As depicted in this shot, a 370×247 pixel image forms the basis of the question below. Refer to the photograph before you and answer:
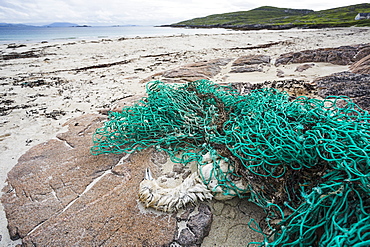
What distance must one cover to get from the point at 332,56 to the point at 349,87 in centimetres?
264

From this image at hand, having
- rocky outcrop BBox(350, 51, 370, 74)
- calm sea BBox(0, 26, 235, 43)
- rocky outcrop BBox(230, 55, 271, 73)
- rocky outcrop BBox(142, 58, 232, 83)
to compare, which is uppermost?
calm sea BBox(0, 26, 235, 43)

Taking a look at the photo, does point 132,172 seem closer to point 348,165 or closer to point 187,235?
point 187,235

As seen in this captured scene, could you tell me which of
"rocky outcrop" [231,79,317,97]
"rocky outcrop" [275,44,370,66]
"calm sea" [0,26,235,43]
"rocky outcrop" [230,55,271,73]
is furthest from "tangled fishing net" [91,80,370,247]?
"calm sea" [0,26,235,43]

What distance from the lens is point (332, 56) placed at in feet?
18.2

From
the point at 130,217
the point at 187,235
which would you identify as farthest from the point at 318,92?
the point at 130,217

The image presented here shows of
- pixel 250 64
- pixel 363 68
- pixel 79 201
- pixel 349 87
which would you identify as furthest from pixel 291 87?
pixel 79 201

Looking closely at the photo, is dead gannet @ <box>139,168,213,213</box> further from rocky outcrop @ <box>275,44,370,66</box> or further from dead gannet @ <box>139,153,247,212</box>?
rocky outcrop @ <box>275,44,370,66</box>

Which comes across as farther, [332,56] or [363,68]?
[332,56]

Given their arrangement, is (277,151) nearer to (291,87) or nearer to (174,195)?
(174,195)

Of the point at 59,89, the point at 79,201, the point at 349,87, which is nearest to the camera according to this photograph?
the point at 79,201

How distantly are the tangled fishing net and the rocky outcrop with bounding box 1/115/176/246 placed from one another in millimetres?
284

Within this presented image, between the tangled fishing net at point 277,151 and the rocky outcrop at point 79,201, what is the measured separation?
0.28 meters

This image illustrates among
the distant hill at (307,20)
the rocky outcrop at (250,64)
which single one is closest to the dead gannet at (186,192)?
the rocky outcrop at (250,64)

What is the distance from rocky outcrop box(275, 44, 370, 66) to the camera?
5352mm
